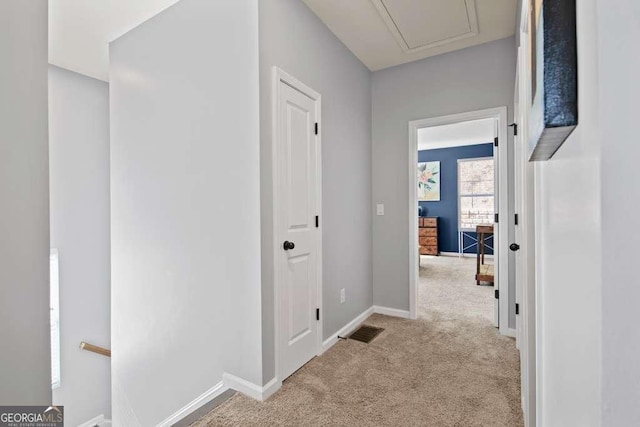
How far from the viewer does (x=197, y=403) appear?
7.27 feet

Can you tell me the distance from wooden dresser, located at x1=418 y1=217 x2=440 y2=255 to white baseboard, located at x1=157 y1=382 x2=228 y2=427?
622cm

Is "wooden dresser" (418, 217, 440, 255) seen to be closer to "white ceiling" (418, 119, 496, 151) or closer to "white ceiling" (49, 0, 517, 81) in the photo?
"white ceiling" (418, 119, 496, 151)

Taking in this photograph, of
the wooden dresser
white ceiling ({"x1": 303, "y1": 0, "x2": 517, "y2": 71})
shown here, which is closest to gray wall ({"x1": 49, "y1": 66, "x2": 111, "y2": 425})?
white ceiling ({"x1": 303, "y1": 0, "x2": 517, "y2": 71})

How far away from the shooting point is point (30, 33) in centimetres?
77

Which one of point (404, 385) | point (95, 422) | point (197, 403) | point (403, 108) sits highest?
point (403, 108)

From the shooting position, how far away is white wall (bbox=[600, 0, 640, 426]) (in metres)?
0.33

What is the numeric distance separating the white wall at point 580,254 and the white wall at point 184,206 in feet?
5.05

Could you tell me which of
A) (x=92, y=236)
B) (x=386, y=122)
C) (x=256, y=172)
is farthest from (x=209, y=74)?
(x=92, y=236)

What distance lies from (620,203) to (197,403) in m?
2.58

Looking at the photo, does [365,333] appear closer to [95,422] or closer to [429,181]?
[95,422]

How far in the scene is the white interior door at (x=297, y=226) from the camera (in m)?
2.12

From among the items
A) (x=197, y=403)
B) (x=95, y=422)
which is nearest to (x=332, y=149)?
(x=197, y=403)

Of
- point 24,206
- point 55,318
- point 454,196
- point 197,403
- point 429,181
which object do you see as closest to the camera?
point 24,206

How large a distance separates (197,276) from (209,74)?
1.43 m
